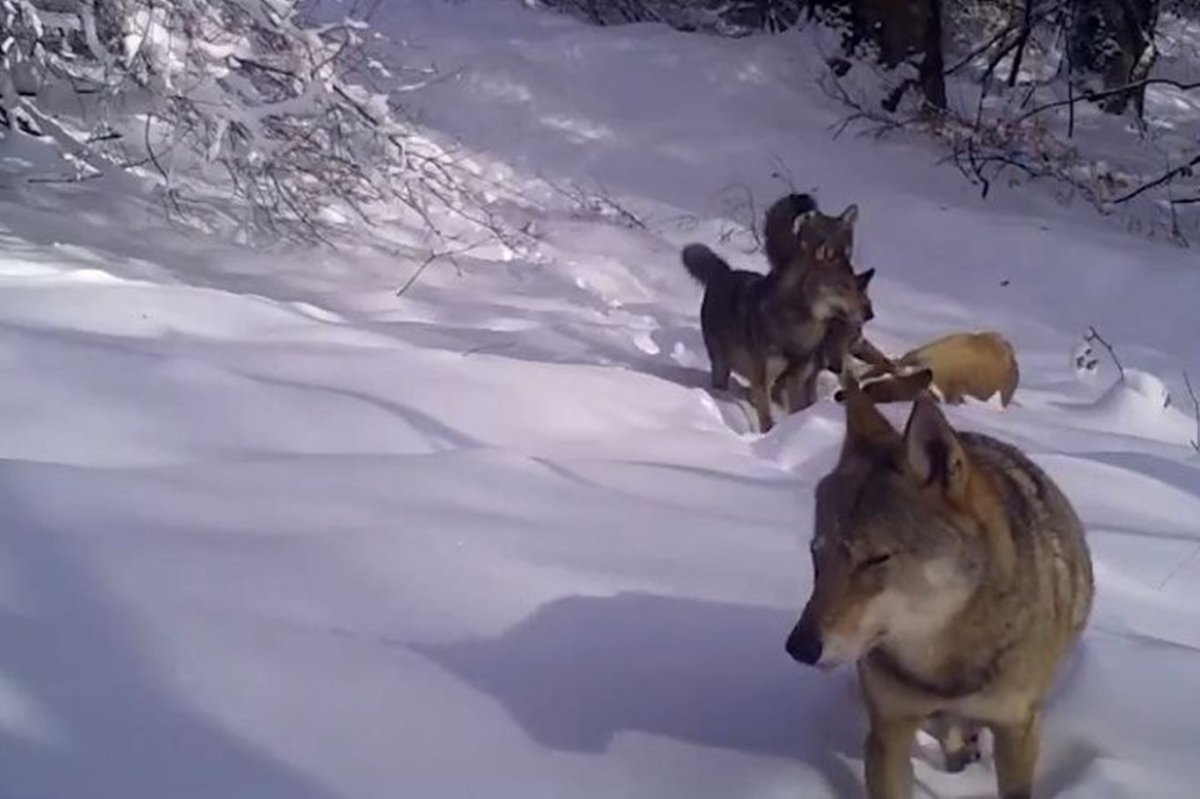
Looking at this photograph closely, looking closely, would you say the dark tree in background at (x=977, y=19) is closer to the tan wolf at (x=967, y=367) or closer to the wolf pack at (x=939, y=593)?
the tan wolf at (x=967, y=367)

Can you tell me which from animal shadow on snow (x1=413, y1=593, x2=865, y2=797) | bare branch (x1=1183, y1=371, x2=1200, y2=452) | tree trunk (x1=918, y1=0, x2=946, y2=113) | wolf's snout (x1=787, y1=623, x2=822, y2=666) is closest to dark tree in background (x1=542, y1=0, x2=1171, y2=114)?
tree trunk (x1=918, y1=0, x2=946, y2=113)

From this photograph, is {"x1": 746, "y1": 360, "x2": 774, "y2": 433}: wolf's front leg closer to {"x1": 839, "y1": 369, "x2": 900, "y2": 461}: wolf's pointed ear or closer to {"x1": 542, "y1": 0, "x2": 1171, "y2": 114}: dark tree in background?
{"x1": 839, "y1": 369, "x2": 900, "y2": 461}: wolf's pointed ear

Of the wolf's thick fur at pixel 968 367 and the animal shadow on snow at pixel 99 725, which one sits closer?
the animal shadow on snow at pixel 99 725

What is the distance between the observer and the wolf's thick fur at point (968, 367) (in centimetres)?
757

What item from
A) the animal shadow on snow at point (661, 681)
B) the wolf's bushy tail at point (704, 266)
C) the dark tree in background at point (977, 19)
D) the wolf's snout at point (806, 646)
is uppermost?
the wolf's snout at point (806, 646)

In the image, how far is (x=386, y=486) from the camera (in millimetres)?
4324

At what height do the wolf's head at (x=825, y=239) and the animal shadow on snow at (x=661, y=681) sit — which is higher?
the animal shadow on snow at (x=661, y=681)

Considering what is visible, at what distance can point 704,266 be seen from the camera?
27.3 ft

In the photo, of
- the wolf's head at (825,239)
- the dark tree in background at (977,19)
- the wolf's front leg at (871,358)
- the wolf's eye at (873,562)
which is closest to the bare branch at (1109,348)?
the wolf's front leg at (871,358)

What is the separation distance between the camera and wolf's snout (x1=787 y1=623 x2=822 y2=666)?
110 inches

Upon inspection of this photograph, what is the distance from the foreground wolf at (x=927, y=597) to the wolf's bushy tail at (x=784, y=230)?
176 inches

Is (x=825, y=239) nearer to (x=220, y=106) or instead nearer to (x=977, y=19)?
(x=220, y=106)

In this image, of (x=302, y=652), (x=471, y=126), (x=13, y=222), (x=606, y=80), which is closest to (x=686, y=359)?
(x=13, y=222)

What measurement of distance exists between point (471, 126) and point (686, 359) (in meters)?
7.51
